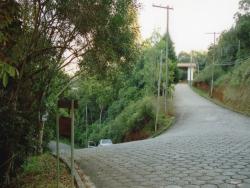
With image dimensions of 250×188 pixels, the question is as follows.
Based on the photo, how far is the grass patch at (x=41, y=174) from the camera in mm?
7988

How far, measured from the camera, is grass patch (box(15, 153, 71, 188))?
7.99 m

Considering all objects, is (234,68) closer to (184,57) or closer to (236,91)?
(236,91)

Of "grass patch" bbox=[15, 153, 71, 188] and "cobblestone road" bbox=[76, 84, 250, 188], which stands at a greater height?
"cobblestone road" bbox=[76, 84, 250, 188]

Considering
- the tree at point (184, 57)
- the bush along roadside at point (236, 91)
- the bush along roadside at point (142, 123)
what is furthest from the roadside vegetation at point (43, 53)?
the tree at point (184, 57)

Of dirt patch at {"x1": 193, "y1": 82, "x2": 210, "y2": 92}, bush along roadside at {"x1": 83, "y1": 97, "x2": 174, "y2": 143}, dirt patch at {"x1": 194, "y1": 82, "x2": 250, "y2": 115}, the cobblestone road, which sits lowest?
bush along roadside at {"x1": 83, "y1": 97, "x2": 174, "y2": 143}

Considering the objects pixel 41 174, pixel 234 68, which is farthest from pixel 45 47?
pixel 234 68

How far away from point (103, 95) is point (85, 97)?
6674mm

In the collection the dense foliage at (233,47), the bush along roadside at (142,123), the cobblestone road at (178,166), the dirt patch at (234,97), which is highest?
the dense foliage at (233,47)

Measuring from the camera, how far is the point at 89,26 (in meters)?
9.38

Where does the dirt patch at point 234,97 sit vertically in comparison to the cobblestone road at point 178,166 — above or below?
above

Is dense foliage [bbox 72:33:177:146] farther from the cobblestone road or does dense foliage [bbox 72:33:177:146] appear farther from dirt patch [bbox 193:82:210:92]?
dirt patch [bbox 193:82:210:92]

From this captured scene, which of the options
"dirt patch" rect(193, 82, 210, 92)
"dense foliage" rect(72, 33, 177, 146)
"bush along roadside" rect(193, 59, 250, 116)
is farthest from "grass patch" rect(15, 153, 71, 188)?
"dirt patch" rect(193, 82, 210, 92)

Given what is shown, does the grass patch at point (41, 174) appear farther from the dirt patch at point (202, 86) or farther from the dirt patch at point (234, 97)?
the dirt patch at point (202, 86)

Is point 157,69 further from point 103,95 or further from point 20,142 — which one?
point 20,142
